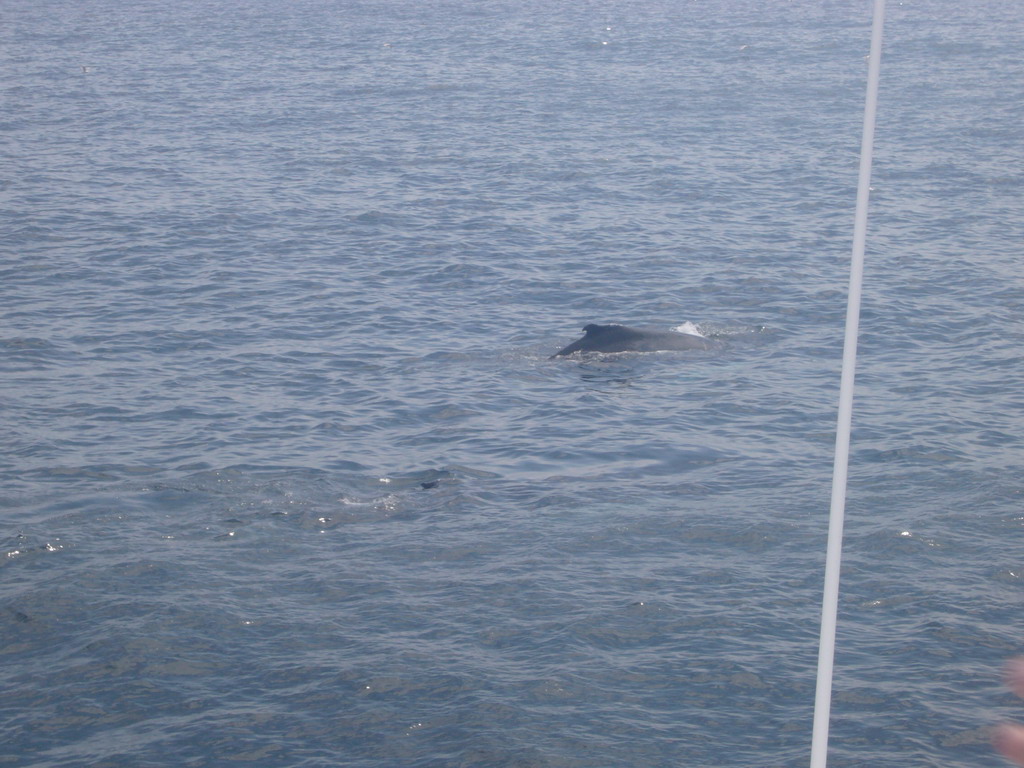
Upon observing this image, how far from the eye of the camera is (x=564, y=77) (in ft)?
149

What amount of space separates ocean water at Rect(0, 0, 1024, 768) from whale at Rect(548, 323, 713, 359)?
0.37 metres

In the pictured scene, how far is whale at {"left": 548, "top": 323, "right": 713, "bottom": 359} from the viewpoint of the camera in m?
19.4

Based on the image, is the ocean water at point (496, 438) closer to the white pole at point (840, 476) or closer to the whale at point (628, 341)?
the whale at point (628, 341)

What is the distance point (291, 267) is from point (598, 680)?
15.5m

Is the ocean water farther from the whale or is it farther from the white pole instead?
the white pole

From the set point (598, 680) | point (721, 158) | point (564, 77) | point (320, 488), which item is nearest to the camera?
point (598, 680)

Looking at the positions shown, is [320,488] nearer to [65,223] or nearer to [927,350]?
[927,350]

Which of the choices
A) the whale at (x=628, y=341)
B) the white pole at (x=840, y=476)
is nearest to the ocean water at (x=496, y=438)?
the whale at (x=628, y=341)

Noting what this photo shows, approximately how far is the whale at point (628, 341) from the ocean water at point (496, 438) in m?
0.37

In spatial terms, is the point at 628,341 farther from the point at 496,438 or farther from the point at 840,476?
the point at 840,476

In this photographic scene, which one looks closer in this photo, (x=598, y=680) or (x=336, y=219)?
(x=598, y=680)

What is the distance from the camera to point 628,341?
773 inches

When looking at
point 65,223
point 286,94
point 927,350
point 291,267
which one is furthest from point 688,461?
point 286,94

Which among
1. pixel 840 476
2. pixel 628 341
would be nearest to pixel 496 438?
pixel 628 341
